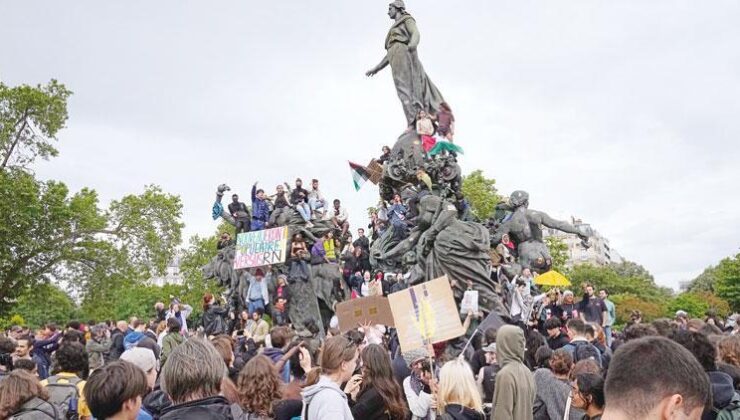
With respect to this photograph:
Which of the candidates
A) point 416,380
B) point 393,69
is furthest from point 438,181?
point 416,380

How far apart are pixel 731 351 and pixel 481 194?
155 feet

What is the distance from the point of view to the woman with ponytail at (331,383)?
4.05 m

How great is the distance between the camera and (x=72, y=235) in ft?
93.3

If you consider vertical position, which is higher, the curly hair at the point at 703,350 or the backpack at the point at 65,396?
the backpack at the point at 65,396

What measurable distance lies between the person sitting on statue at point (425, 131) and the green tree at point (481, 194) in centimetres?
2649

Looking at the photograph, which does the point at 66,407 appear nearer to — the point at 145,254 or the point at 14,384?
the point at 14,384

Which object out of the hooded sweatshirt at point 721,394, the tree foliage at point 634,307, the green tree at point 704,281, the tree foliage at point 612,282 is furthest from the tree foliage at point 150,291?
the green tree at point 704,281

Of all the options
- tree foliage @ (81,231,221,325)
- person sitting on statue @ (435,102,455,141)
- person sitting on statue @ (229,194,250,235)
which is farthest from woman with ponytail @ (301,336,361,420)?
tree foliage @ (81,231,221,325)

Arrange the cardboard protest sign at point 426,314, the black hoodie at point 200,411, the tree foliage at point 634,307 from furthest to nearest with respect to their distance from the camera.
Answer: the tree foliage at point 634,307 → the cardboard protest sign at point 426,314 → the black hoodie at point 200,411

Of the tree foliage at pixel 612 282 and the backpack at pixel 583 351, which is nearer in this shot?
the backpack at pixel 583 351

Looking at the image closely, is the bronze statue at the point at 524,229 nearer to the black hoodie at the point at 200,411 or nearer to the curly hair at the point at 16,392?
the curly hair at the point at 16,392

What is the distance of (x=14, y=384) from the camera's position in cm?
426

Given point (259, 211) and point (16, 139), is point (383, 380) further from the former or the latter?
point (16, 139)

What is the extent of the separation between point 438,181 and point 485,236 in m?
4.08
